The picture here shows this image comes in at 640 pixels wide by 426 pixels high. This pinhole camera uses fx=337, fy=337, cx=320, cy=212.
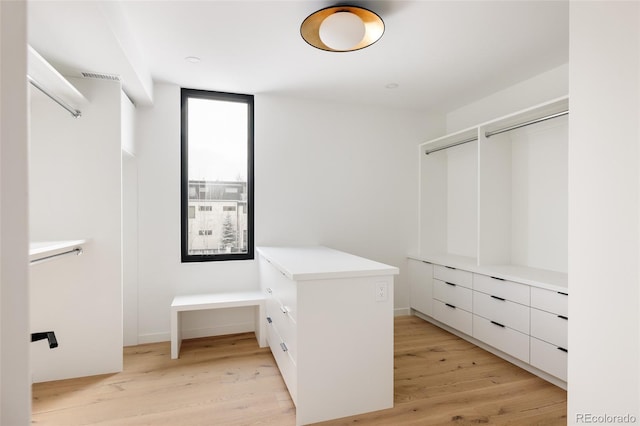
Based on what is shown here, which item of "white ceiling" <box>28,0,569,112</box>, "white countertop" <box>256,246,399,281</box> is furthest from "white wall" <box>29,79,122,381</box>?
"white countertop" <box>256,246,399,281</box>

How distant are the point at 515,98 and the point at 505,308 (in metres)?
2.01

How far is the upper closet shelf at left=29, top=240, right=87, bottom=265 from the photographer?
1.88 m

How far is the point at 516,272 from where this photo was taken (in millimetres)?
2857

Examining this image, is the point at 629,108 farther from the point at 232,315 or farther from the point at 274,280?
the point at 232,315

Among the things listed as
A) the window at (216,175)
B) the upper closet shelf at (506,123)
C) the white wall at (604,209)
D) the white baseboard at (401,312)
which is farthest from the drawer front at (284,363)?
the upper closet shelf at (506,123)

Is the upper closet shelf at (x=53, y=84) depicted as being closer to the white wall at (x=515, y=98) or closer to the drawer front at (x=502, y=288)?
the drawer front at (x=502, y=288)

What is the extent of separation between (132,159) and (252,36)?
1.69m

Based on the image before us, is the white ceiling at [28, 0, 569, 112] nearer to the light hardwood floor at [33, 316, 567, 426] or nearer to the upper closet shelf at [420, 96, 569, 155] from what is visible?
the upper closet shelf at [420, 96, 569, 155]

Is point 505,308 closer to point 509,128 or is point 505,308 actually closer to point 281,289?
point 509,128

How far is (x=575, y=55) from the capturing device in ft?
3.85

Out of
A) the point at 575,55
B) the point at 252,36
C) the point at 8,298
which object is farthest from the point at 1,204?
the point at 252,36

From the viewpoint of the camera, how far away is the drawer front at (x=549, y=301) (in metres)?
2.30

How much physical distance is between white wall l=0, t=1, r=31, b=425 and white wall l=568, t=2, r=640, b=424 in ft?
4.63

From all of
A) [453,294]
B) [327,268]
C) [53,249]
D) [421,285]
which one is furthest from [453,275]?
[53,249]
